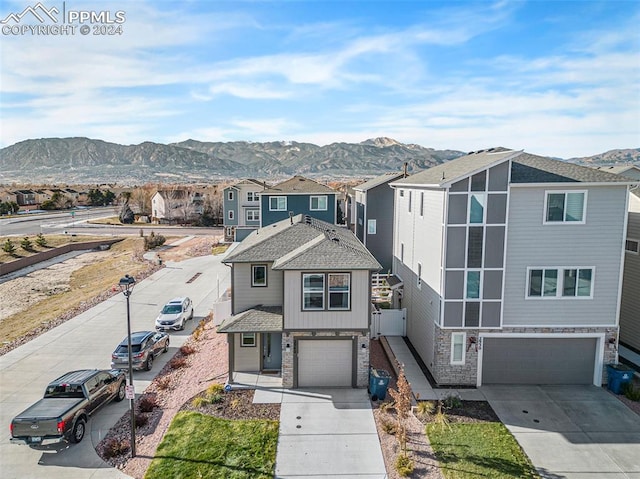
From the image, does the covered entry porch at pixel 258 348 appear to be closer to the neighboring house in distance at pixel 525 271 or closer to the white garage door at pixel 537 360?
the neighboring house in distance at pixel 525 271

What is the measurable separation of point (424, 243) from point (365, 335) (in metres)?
4.61

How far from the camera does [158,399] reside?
14391 mm

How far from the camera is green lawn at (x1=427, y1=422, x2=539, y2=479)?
34.5 ft

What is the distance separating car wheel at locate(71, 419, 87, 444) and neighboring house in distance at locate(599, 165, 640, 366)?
65.1 ft

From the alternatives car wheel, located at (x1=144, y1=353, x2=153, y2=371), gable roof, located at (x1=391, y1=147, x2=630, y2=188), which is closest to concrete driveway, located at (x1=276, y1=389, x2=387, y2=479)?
car wheel, located at (x1=144, y1=353, x2=153, y2=371)

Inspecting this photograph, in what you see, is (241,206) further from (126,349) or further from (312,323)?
(312,323)

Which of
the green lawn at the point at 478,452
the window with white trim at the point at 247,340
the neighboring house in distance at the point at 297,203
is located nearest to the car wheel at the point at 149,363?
the window with white trim at the point at 247,340

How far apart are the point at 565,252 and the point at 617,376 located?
4.64m

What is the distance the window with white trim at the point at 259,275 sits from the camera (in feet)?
54.2

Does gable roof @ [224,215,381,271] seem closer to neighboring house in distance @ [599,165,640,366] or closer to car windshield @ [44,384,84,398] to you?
car windshield @ [44,384,84,398]

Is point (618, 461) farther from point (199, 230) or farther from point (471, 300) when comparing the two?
point (199, 230)

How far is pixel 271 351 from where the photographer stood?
16250mm

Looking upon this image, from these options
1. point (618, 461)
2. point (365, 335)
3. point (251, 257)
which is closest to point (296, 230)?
point (251, 257)

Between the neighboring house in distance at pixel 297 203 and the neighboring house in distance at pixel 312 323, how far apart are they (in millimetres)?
15635
